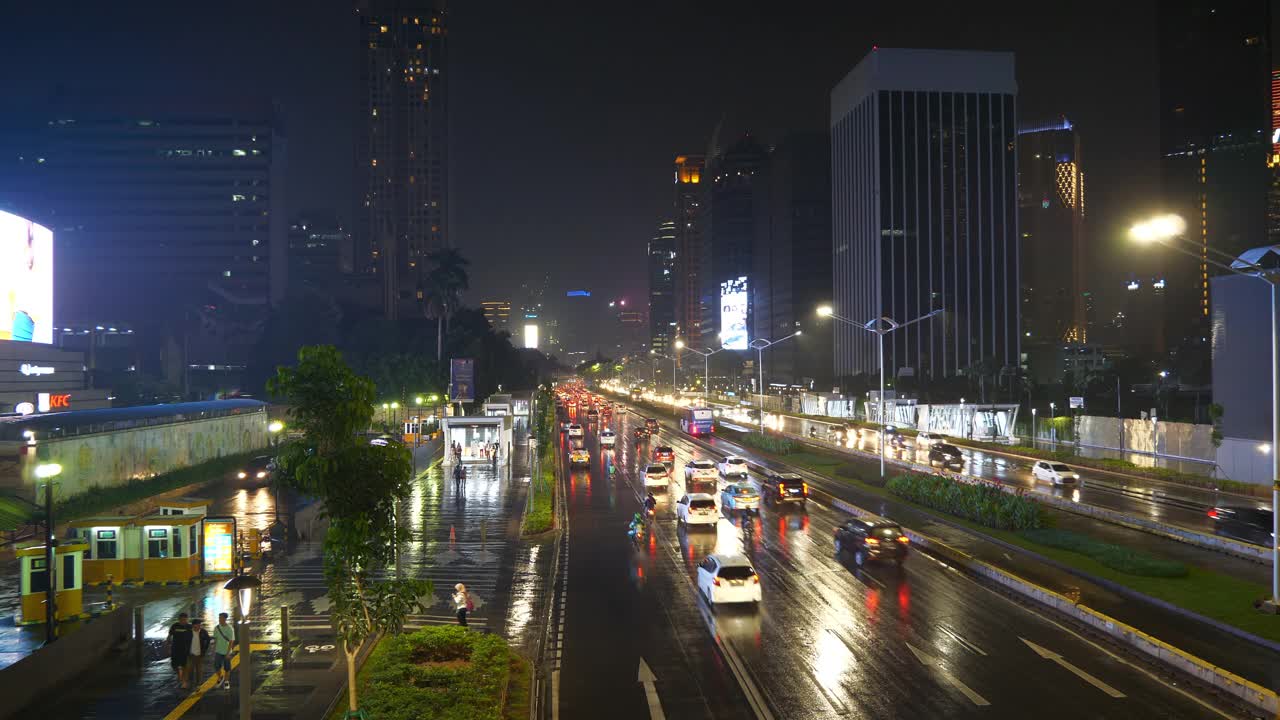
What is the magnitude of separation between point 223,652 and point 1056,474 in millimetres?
38485

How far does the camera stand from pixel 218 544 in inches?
983

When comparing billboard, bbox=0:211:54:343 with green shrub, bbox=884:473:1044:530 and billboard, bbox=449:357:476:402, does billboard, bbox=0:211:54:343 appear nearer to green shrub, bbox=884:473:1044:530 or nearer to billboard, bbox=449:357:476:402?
billboard, bbox=449:357:476:402

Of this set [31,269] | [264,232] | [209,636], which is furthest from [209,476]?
→ [264,232]

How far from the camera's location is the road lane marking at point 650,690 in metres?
14.0

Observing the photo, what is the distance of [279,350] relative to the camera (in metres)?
128

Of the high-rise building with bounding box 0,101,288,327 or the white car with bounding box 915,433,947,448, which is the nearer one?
the white car with bounding box 915,433,947,448

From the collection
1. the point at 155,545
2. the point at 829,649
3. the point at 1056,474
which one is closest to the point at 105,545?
the point at 155,545

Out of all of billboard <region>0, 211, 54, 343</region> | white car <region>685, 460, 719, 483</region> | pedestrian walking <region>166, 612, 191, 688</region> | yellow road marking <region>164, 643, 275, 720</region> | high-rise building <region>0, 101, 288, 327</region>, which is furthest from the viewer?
high-rise building <region>0, 101, 288, 327</region>

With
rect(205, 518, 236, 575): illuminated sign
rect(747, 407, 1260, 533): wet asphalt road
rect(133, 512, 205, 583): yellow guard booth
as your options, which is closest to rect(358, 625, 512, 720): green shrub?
rect(205, 518, 236, 575): illuminated sign

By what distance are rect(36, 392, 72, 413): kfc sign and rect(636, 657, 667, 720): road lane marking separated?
73.2 m

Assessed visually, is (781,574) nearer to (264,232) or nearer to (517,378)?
(517,378)

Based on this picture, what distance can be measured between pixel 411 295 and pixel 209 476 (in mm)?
155900

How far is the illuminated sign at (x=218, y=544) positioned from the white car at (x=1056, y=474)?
122 feet

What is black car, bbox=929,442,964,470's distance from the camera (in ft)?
159
